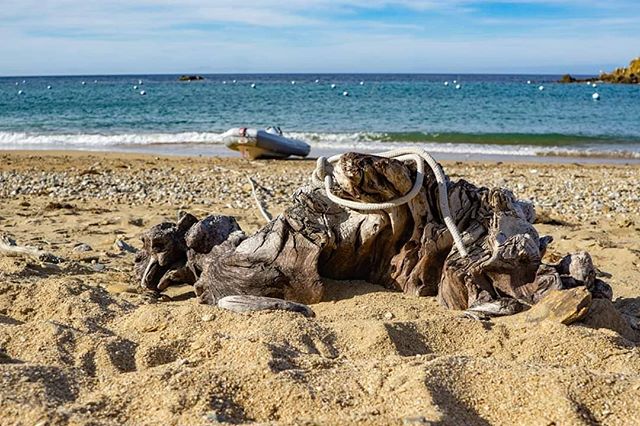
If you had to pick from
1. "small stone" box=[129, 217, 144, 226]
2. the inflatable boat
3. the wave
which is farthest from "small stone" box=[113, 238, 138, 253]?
the wave

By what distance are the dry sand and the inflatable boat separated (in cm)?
1048

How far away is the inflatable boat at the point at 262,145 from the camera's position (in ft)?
53.5

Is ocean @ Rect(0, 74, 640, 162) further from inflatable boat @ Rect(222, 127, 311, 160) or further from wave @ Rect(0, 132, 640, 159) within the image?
inflatable boat @ Rect(222, 127, 311, 160)

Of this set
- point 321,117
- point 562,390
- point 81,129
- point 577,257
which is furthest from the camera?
point 321,117

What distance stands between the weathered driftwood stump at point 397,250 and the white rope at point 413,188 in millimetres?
50

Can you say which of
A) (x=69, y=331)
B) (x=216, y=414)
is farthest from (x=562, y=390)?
(x=69, y=331)

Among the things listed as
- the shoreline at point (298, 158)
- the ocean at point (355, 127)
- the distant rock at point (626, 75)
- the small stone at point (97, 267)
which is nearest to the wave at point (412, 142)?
the ocean at point (355, 127)

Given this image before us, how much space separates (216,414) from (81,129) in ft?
77.5

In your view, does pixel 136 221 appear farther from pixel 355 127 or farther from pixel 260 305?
pixel 355 127

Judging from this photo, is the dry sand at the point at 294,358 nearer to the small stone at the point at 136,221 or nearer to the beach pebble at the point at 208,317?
the beach pebble at the point at 208,317

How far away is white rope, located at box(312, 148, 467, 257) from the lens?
13.2ft

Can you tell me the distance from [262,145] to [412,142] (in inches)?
248

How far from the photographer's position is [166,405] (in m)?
2.48

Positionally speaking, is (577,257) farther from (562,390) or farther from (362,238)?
(562,390)
